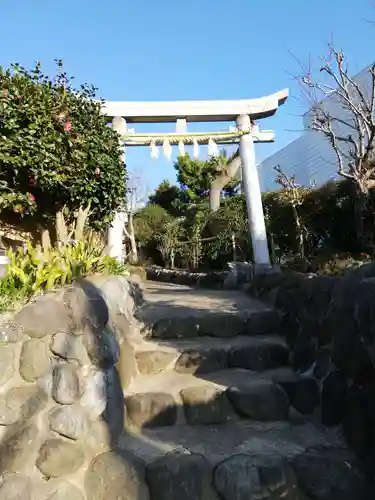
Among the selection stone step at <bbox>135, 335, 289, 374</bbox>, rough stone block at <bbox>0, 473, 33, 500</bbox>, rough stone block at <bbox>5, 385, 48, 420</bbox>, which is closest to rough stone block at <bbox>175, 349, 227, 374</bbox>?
stone step at <bbox>135, 335, 289, 374</bbox>

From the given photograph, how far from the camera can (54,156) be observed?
151 inches

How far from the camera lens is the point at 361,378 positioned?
2152mm

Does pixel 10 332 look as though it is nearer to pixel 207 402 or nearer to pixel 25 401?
pixel 25 401

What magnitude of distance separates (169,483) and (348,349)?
1.26 metres

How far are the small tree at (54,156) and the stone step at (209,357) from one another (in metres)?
1.86

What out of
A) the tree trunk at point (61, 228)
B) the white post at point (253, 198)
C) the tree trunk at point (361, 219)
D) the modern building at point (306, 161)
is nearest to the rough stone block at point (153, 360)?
the tree trunk at point (61, 228)

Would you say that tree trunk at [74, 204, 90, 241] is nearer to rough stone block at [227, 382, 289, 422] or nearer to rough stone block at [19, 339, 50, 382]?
rough stone block at [19, 339, 50, 382]

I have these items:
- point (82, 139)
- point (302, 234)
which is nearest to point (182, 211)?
point (302, 234)

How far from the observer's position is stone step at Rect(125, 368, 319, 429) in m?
2.49

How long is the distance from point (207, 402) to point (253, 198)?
589cm

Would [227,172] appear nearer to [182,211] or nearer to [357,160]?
[182,211]

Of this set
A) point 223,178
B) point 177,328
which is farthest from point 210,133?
point 223,178

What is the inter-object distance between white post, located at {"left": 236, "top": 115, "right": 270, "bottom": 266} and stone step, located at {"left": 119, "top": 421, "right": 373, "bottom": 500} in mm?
5613

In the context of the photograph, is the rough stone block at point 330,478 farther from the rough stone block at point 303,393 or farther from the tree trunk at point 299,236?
the tree trunk at point 299,236
